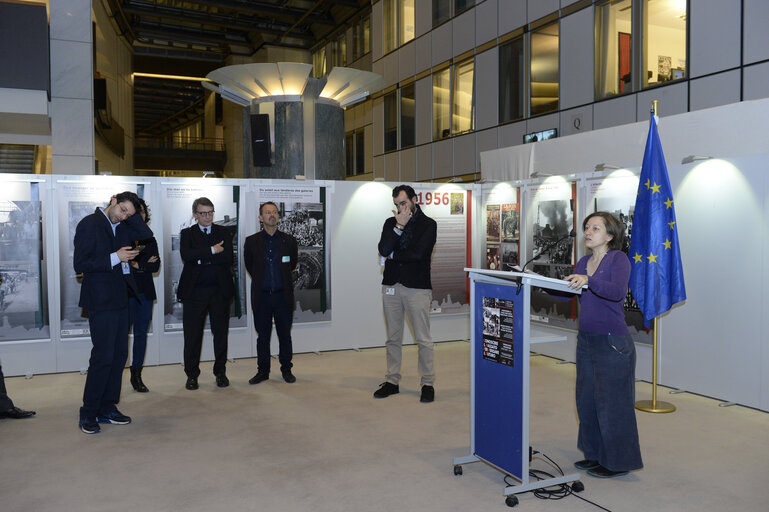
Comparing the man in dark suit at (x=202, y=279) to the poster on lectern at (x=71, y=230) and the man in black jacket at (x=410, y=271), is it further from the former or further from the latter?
the man in black jacket at (x=410, y=271)

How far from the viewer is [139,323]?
643 centimetres

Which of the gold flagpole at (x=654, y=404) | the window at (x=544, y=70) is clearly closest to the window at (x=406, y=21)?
the window at (x=544, y=70)

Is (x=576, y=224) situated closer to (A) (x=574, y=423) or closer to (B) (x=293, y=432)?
(A) (x=574, y=423)

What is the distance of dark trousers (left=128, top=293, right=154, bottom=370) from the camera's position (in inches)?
253

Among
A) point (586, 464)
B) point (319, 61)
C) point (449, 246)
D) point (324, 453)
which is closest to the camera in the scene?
point (586, 464)

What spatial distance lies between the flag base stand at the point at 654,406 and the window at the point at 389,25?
46.5 feet

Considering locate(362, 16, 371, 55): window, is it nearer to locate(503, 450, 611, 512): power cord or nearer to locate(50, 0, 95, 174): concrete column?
locate(50, 0, 95, 174): concrete column

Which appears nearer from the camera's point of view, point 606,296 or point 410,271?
point 606,296

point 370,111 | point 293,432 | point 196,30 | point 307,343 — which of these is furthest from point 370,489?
point 196,30

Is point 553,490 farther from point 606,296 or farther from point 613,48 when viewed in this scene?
point 613,48

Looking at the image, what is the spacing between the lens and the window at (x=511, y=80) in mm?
12742

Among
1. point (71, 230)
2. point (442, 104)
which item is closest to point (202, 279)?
point (71, 230)

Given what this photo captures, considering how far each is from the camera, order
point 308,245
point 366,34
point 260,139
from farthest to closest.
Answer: point 366,34
point 260,139
point 308,245

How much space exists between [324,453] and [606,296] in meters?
2.37
